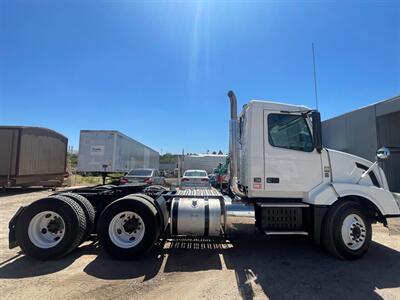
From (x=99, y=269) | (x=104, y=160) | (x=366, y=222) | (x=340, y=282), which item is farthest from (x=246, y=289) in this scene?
(x=104, y=160)

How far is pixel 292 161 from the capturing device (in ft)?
18.9

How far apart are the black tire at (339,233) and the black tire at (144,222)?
333 centimetres

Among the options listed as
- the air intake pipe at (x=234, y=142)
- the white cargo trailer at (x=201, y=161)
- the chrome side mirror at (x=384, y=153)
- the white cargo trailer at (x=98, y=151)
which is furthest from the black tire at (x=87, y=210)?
the white cargo trailer at (x=201, y=161)

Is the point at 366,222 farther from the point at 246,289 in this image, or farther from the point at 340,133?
the point at 340,133

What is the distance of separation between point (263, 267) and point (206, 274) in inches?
42.9

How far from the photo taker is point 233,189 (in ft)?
21.9

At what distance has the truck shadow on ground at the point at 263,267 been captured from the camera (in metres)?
4.12

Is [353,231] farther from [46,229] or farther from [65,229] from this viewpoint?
[46,229]

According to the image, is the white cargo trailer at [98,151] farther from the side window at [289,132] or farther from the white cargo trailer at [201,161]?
the side window at [289,132]

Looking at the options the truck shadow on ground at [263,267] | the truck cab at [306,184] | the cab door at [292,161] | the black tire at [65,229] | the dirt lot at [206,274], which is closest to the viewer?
the dirt lot at [206,274]

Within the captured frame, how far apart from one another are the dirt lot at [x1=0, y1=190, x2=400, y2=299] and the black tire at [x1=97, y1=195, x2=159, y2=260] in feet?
0.66

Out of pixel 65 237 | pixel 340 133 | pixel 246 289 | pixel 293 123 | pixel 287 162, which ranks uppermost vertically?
pixel 340 133

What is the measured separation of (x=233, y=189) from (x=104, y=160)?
15.4 m

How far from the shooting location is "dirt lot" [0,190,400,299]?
392 cm
